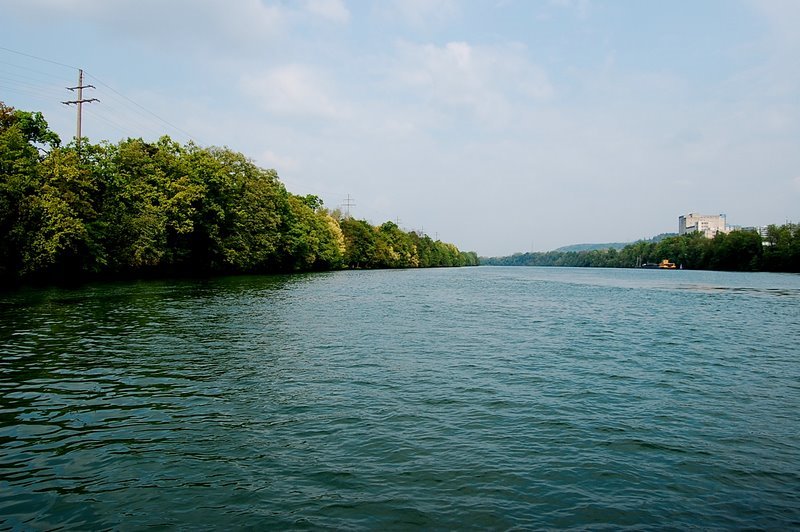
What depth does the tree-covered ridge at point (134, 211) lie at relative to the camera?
44.6 m

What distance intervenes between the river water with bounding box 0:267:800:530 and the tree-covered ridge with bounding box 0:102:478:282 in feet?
88.0

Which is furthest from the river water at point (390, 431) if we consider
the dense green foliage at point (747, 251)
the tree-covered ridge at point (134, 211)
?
the dense green foliage at point (747, 251)

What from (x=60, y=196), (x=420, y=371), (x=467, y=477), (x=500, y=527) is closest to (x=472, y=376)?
(x=420, y=371)

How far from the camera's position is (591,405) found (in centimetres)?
1270

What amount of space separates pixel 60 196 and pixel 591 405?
167 ft

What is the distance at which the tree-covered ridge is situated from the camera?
4459 centimetres

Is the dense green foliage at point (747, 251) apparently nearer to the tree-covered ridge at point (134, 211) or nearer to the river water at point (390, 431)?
the tree-covered ridge at point (134, 211)

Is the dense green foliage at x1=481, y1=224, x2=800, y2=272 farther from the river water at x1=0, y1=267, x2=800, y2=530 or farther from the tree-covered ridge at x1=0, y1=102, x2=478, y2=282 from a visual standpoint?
the river water at x1=0, y1=267, x2=800, y2=530

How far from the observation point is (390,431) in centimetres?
1043

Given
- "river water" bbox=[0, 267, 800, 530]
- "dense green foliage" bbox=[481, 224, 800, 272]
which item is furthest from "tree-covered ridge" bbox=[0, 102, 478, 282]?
"dense green foliage" bbox=[481, 224, 800, 272]

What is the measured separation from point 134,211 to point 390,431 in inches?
2290

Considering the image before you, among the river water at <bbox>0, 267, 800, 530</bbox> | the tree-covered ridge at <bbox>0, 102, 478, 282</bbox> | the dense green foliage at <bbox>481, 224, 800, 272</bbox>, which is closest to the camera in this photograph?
the river water at <bbox>0, 267, 800, 530</bbox>

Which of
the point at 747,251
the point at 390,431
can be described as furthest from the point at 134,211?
the point at 747,251

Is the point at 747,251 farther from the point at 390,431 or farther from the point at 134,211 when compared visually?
the point at 390,431
